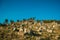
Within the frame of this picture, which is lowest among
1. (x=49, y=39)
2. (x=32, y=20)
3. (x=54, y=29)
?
(x=49, y=39)

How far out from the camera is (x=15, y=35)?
38.4 metres

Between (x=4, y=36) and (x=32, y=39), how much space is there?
257 inches

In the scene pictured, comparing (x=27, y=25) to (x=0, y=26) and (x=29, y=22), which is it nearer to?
(x=29, y=22)

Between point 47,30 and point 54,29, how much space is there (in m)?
2.36

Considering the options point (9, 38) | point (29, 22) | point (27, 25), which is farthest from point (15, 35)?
point (29, 22)

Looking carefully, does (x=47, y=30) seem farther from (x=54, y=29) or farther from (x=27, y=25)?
(x=27, y=25)

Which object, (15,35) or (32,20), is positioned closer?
(15,35)

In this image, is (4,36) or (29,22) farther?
(29,22)

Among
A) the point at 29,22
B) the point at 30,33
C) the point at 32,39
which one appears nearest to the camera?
the point at 32,39

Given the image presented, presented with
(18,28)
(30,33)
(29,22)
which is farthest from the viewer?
(29,22)

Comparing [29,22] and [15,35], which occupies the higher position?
[29,22]

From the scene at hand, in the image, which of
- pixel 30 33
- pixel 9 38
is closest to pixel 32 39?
pixel 30 33

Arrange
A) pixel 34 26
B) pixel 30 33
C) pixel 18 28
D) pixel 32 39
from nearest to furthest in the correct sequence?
pixel 32 39
pixel 30 33
pixel 18 28
pixel 34 26

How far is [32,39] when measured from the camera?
36.6 m
